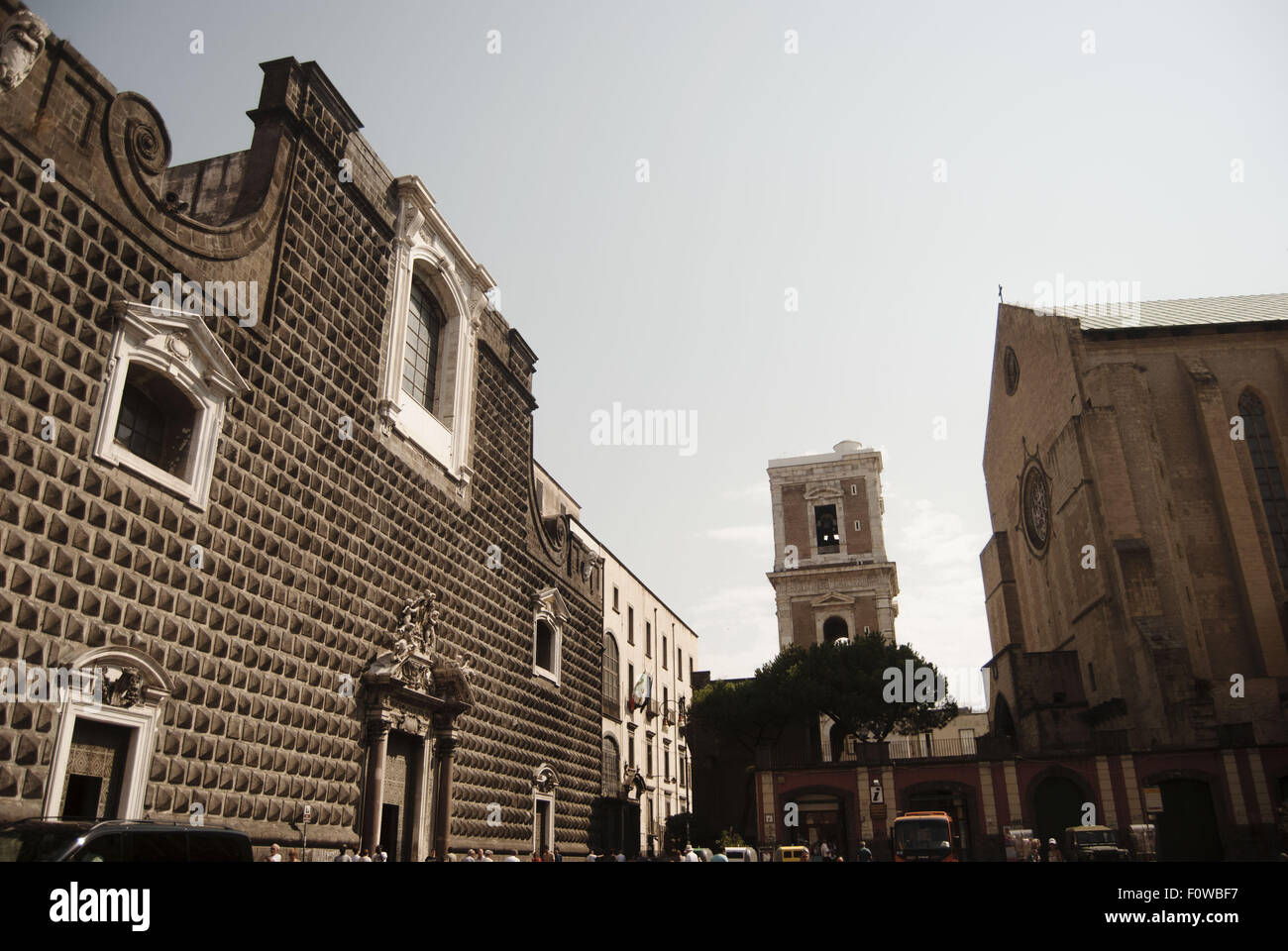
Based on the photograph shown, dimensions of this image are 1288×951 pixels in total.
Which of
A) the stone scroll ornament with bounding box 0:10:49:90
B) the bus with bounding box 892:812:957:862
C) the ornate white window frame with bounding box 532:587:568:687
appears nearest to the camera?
the stone scroll ornament with bounding box 0:10:49:90

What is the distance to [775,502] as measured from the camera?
52344mm

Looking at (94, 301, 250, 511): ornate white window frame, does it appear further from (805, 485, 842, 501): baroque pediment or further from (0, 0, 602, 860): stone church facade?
(805, 485, 842, 501): baroque pediment

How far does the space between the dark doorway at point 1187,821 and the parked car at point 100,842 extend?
92.6ft

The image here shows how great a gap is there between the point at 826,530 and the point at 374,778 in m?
40.0

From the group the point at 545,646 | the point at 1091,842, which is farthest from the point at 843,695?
the point at 545,646

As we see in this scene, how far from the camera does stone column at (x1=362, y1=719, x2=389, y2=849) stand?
1390 cm

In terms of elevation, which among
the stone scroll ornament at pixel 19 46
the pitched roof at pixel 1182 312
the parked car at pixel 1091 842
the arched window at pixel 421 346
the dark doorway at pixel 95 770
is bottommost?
the parked car at pixel 1091 842

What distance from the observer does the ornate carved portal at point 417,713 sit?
14211 mm

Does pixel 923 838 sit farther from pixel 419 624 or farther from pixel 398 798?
pixel 419 624

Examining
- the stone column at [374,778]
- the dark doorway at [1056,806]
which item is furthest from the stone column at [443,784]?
the dark doorway at [1056,806]

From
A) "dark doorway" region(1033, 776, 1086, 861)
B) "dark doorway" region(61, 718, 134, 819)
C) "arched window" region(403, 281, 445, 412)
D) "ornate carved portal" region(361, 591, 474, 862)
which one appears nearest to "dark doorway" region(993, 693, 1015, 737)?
"dark doorway" region(1033, 776, 1086, 861)

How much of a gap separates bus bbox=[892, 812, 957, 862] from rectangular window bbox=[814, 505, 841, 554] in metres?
26.6

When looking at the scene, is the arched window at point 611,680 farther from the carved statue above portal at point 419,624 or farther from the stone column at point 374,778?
the stone column at point 374,778
